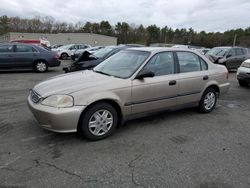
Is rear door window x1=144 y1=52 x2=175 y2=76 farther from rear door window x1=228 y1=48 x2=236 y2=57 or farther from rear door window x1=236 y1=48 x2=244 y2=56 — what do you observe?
rear door window x1=236 y1=48 x2=244 y2=56

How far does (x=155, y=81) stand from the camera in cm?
462

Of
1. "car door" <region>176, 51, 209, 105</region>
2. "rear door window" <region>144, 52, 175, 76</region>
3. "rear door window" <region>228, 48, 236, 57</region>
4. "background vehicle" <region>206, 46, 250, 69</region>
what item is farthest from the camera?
"rear door window" <region>228, 48, 236, 57</region>

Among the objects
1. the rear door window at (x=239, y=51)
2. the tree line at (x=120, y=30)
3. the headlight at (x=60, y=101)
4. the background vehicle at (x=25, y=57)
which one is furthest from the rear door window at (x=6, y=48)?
the tree line at (x=120, y=30)

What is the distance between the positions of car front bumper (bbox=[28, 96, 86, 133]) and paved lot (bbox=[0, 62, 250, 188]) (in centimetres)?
32

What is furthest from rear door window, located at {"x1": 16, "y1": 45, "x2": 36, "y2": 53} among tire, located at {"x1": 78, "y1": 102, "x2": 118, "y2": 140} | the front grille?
tire, located at {"x1": 78, "y1": 102, "x2": 118, "y2": 140}

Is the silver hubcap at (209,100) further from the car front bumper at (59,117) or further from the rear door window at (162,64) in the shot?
the car front bumper at (59,117)

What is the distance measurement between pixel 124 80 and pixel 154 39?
76.2m

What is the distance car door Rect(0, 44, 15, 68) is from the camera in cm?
1147

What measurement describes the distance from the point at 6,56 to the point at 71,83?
881 cm

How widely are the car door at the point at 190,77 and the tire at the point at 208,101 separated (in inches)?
8.3

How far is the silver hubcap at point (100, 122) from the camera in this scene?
4027 mm

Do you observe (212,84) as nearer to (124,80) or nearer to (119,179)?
(124,80)

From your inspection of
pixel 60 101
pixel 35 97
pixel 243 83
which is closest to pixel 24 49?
pixel 35 97

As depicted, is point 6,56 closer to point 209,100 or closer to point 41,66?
point 41,66
